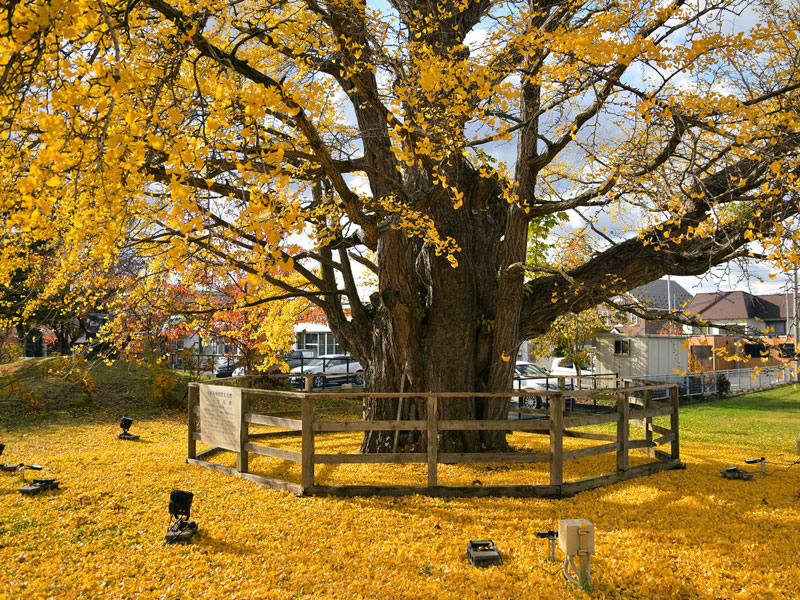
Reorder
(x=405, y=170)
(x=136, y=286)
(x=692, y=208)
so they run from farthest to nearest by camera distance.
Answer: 1. (x=136, y=286)
2. (x=405, y=170)
3. (x=692, y=208)

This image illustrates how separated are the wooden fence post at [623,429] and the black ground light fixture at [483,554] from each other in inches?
131

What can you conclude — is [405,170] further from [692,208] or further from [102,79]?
[102,79]

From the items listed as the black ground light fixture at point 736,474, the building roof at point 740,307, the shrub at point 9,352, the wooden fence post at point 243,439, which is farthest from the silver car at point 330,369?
the building roof at point 740,307

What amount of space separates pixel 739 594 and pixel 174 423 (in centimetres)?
1198

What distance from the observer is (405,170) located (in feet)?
28.0

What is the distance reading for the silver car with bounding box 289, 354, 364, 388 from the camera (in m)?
18.5

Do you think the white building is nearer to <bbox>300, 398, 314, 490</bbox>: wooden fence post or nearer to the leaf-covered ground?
the leaf-covered ground

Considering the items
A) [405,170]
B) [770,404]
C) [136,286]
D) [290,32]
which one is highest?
[290,32]

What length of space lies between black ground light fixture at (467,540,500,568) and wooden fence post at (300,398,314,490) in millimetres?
2405

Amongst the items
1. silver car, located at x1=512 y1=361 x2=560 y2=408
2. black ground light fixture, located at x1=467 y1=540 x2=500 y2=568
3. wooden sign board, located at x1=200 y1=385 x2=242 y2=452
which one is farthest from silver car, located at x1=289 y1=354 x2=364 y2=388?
black ground light fixture, located at x1=467 y1=540 x2=500 y2=568

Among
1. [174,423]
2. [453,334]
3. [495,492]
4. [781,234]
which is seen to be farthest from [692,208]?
[174,423]

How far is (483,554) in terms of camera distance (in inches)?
172

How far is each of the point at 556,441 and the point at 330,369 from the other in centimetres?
1750

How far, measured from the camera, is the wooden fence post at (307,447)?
6.31 meters
